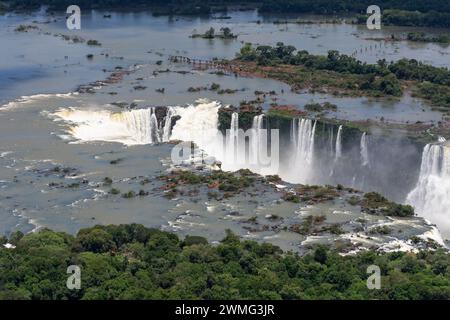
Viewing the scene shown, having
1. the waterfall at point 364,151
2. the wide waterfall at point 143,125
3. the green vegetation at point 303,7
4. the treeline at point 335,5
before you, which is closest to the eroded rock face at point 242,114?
the wide waterfall at point 143,125

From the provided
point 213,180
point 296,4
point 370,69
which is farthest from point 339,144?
point 296,4

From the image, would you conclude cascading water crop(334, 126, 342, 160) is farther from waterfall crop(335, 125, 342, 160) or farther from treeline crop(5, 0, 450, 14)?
treeline crop(5, 0, 450, 14)

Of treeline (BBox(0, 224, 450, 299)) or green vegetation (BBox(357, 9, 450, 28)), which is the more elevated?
green vegetation (BBox(357, 9, 450, 28))

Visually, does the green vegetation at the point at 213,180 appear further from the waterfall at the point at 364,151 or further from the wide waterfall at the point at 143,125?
the wide waterfall at the point at 143,125

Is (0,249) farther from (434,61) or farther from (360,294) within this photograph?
(434,61)

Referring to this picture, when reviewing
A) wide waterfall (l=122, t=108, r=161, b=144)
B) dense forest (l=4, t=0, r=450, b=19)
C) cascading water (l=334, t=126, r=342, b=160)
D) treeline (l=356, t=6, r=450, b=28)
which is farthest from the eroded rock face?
dense forest (l=4, t=0, r=450, b=19)

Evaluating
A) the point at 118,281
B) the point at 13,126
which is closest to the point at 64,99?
the point at 13,126
